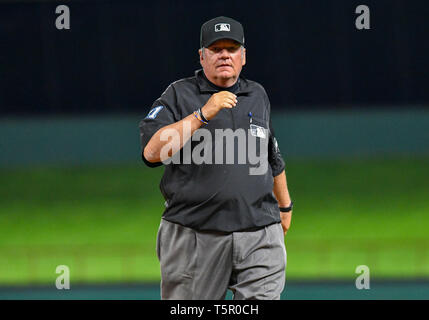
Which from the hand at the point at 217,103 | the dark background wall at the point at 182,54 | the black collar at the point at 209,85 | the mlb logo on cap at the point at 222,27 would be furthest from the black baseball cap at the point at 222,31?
the dark background wall at the point at 182,54

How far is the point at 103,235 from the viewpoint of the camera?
48.5 feet

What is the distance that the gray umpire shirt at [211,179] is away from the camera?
360 centimetres

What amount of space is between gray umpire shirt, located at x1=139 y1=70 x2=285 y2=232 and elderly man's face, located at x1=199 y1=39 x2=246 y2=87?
0.08 m

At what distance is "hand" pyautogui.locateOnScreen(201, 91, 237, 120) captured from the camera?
3414 mm

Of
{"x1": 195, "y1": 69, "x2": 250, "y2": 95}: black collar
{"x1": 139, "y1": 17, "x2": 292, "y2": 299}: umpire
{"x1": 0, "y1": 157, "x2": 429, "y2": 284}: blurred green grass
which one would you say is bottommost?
{"x1": 0, "y1": 157, "x2": 429, "y2": 284}: blurred green grass

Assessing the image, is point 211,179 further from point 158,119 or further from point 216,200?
point 158,119

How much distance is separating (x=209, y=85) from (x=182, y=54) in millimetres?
11623

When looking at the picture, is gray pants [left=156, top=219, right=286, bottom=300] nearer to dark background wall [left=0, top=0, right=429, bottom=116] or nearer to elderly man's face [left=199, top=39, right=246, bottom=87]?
elderly man's face [left=199, top=39, right=246, bottom=87]

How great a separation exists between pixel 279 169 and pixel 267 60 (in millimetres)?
11311

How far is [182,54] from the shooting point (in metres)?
15.2

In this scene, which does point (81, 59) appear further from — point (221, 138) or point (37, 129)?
point (221, 138)

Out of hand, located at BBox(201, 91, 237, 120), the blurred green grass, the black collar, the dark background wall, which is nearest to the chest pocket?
the black collar

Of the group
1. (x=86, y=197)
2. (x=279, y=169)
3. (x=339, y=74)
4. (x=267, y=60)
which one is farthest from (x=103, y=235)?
(x=279, y=169)

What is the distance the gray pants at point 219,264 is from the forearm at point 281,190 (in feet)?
1.32
